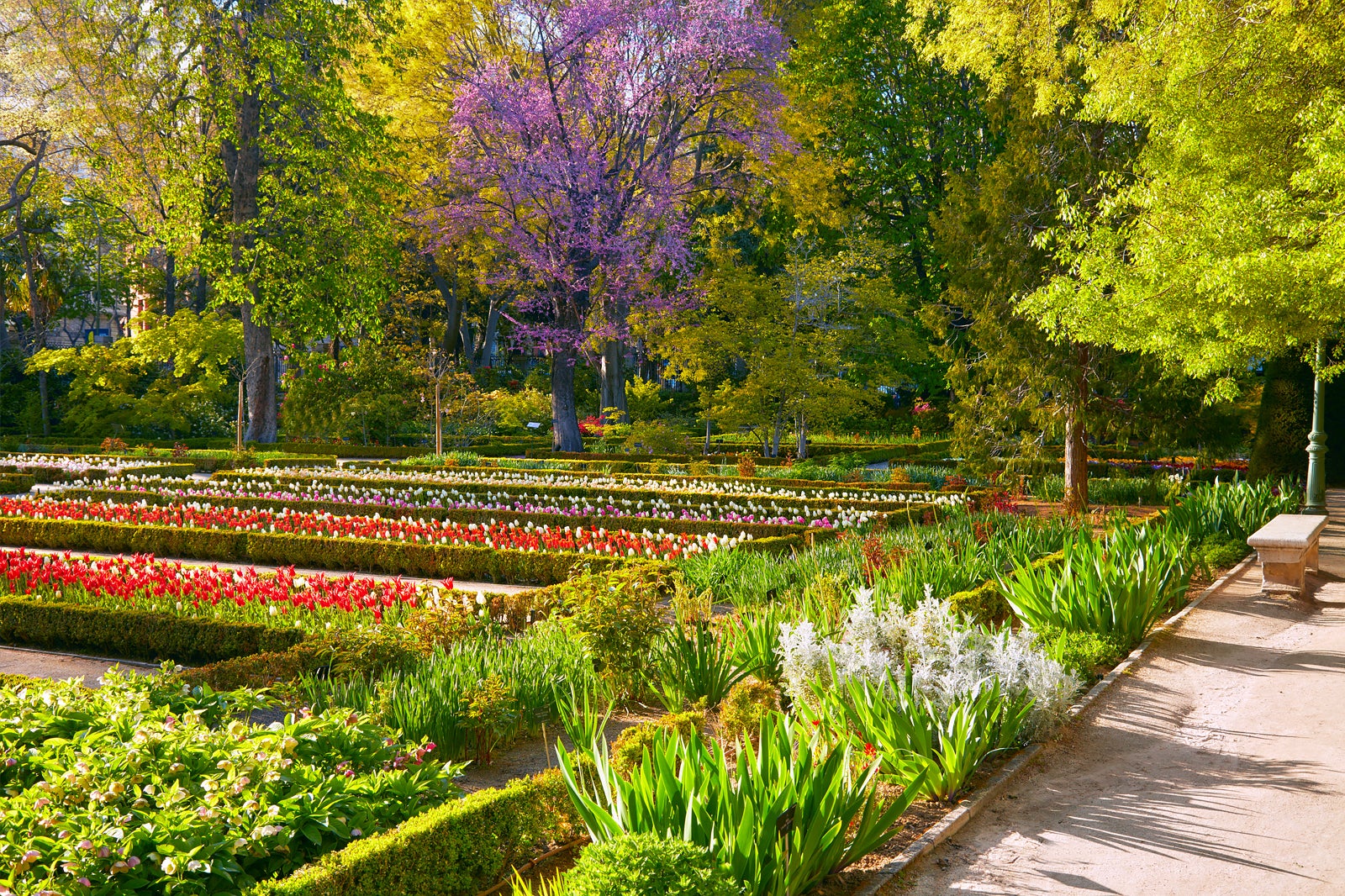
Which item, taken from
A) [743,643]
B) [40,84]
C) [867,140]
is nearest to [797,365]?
→ [867,140]

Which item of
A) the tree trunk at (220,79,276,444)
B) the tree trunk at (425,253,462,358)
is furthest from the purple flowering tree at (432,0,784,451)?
the tree trunk at (425,253,462,358)

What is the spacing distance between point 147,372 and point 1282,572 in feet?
104

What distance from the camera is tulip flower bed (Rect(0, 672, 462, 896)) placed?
2906 mm

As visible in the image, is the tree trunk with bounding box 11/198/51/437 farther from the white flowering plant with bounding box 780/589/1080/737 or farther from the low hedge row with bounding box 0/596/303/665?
the white flowering plant with bounding box 780/589/1080/737

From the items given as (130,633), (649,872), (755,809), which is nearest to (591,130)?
(130,633)

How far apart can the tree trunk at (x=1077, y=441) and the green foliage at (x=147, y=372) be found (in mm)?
23654

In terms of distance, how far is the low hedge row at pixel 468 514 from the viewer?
1145 centimetres

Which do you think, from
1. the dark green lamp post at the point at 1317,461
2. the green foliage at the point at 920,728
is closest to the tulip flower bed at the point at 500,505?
the dark green lamp post at the point at 1317,461

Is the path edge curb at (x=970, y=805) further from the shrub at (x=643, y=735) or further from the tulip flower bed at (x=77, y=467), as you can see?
the tulip flower bed at (x=77, y=467)

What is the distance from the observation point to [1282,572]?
8914mm

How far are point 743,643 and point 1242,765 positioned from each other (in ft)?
8.37

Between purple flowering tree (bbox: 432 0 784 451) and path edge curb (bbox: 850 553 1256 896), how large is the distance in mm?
18671

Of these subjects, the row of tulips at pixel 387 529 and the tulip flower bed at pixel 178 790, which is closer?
the tulip flower bed at pixel 178 790

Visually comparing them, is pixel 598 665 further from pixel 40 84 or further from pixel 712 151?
pixel 40 84
